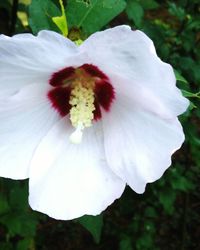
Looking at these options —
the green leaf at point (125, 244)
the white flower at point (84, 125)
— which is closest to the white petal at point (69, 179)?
the white flower at point (84, 125)

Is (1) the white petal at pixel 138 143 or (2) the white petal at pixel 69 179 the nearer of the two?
(1) the white petal at pixel 138 143

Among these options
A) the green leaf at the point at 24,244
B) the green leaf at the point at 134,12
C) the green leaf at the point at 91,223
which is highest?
the green leaf at the point at 134,12

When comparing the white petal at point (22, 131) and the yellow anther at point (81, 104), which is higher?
the yellow anther at point (81, 104)

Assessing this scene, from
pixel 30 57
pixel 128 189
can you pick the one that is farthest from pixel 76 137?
pixel 128 189

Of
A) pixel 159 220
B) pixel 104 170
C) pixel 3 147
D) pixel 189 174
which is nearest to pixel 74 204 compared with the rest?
pixel 104 170

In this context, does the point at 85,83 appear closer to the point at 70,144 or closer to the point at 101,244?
the point at 70,144

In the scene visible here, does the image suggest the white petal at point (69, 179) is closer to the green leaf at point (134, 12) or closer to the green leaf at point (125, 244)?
the green leaf at point (134, 12)

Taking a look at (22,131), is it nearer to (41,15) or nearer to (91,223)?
(41,15)
